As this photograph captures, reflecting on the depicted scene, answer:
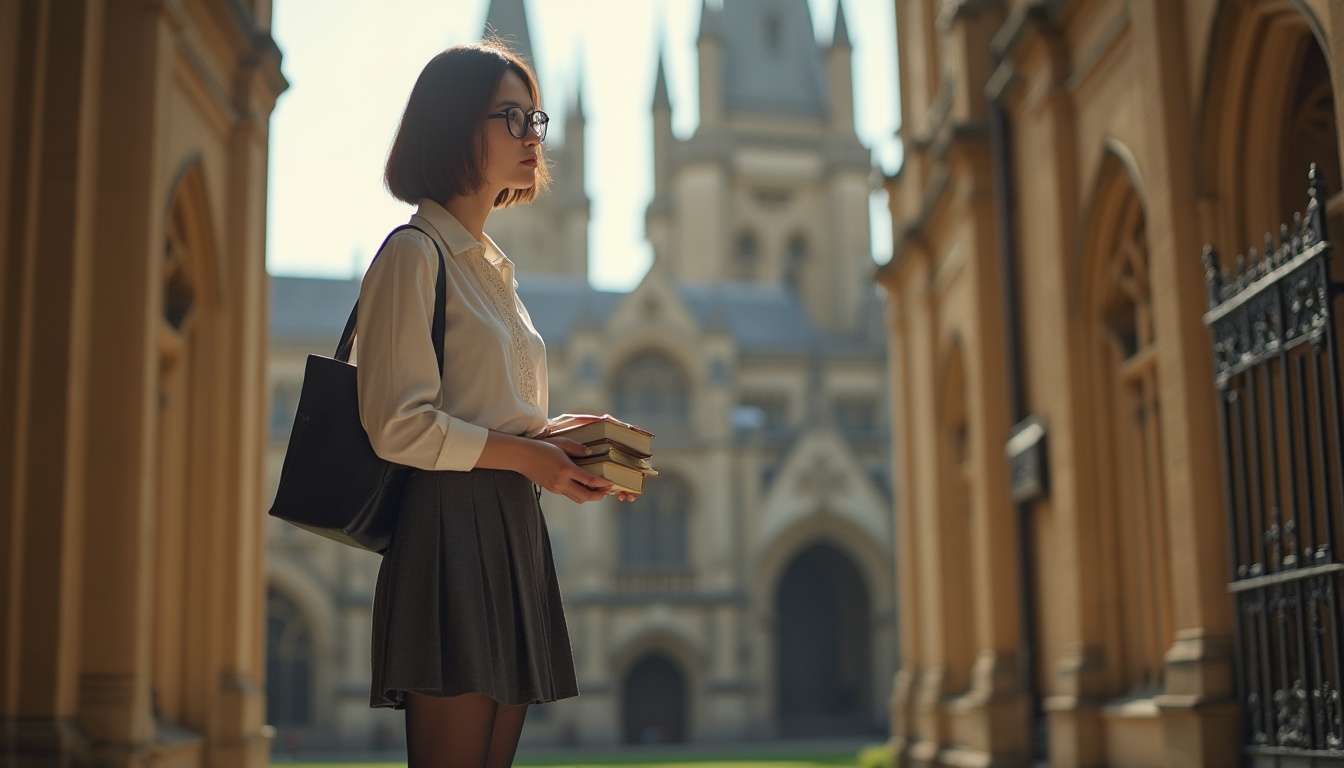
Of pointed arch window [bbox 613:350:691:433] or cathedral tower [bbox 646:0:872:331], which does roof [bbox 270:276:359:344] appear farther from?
cathedral tower [bbox 646:0:872:331]

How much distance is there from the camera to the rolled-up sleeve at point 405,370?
2.56m

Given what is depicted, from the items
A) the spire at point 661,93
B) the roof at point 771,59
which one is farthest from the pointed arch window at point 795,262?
the spire at point 661,93

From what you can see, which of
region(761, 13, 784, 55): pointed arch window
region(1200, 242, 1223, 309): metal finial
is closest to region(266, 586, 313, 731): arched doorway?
region(761, 13, 784, 55): pointed arch window

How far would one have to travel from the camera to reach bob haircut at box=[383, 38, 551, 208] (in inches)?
112

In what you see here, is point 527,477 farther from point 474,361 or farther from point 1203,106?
point 1203,106

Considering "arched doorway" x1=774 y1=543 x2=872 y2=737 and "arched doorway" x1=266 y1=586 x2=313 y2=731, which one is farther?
"arched doorway" x1=774 y1=543 x2=872 y2=737

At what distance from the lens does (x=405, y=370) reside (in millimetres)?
2605

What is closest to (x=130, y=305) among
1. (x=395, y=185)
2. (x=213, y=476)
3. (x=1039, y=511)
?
(x=213, y=476)

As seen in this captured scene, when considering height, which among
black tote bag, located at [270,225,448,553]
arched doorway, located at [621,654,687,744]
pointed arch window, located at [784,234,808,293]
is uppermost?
pointed arch window, located at [784,234,808,293]

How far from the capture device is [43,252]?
7.10m

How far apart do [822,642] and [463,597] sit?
41.3 m

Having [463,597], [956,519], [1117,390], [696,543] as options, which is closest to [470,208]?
[463,597]

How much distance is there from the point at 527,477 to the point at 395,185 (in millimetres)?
701

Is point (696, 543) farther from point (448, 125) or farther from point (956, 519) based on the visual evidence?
point (448, 125)
